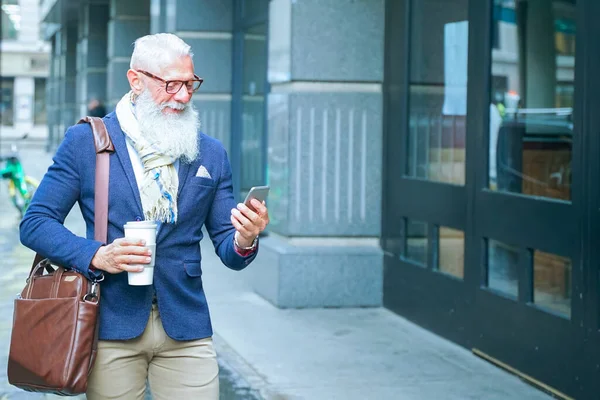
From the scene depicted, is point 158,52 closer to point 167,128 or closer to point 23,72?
point 167,128

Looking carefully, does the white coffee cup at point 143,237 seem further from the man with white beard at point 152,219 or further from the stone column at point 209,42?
the stone column at point 209,42

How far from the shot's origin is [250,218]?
338 cm

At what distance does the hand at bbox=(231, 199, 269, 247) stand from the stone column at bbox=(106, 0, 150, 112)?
57.8 feet

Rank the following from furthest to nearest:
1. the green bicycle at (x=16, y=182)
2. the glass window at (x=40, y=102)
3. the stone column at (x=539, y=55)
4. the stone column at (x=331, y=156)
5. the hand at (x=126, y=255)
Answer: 1. the glass window at (x=40, y=102)
2. the green bicycle at (x=16, y=182)
3. the stone column at (x=331, y=156)
4. the stone column at (x=539, y=55)
5. the hand at (x=126, y=255)

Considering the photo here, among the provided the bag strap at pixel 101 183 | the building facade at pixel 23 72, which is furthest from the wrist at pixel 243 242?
the building facade at pixel 23 72

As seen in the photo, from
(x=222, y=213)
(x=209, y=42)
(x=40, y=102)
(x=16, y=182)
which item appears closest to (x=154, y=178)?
(x=222, y=213)

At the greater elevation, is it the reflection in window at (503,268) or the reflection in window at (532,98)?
the reflection in window at (532,98)

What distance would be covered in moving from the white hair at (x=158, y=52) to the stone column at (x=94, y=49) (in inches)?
947

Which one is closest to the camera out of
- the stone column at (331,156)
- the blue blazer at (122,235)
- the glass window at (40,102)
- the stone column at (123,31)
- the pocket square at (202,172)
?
the blue blazer at (122,235)

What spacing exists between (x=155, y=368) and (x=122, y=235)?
1.53 feet

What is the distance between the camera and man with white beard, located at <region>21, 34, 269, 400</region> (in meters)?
3.48

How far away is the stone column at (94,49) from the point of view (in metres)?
27.9

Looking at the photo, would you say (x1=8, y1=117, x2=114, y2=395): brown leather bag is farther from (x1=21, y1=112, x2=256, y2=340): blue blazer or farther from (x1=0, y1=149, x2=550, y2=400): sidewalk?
(x1=0, y1=149, x2=550, y2=400): sidewalk

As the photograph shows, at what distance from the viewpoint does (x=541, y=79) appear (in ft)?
21.9
